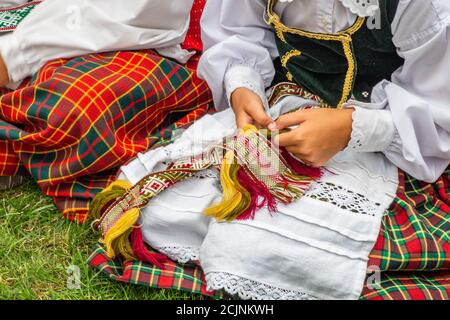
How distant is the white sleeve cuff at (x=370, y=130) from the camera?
1180 millimetres

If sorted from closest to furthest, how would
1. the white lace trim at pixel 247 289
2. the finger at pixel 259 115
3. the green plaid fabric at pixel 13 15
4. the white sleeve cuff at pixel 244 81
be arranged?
the white lace trim at pixel 247 289 → the finger at pixel 259 115 → the white sleeve cuff at pixel 244 81 → the green plaid fabric at pixel 13 15

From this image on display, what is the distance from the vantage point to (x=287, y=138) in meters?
1.16

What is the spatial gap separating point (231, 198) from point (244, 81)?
0.31 m

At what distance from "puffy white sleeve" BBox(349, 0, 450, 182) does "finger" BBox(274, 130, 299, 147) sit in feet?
0.35

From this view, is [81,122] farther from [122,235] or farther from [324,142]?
[324,142]

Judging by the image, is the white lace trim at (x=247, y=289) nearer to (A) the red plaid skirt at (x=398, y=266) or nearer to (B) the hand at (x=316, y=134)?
(A) the red plaid skirt at (x=398, y=266)

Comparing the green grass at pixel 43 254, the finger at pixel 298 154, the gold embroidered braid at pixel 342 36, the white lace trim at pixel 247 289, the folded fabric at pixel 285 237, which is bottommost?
the green grass at pixel 43 254

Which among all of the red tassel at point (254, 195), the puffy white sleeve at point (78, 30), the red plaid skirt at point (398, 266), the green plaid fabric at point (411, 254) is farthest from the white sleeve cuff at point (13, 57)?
the green plaid fabric at point (411, 254)

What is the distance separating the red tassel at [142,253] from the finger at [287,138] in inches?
11.5

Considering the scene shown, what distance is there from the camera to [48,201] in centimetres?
137

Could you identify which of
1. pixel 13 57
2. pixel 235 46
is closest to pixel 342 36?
pixel 235 46

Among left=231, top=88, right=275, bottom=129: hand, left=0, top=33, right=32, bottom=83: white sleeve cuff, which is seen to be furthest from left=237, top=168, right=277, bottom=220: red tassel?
left=0, top=33, right=32, bottom=83: white sleeve cuff

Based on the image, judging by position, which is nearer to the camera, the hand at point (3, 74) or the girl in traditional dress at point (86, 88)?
the girl in traditional dress at point (86, 88)

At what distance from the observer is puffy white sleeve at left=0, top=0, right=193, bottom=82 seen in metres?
1.41
